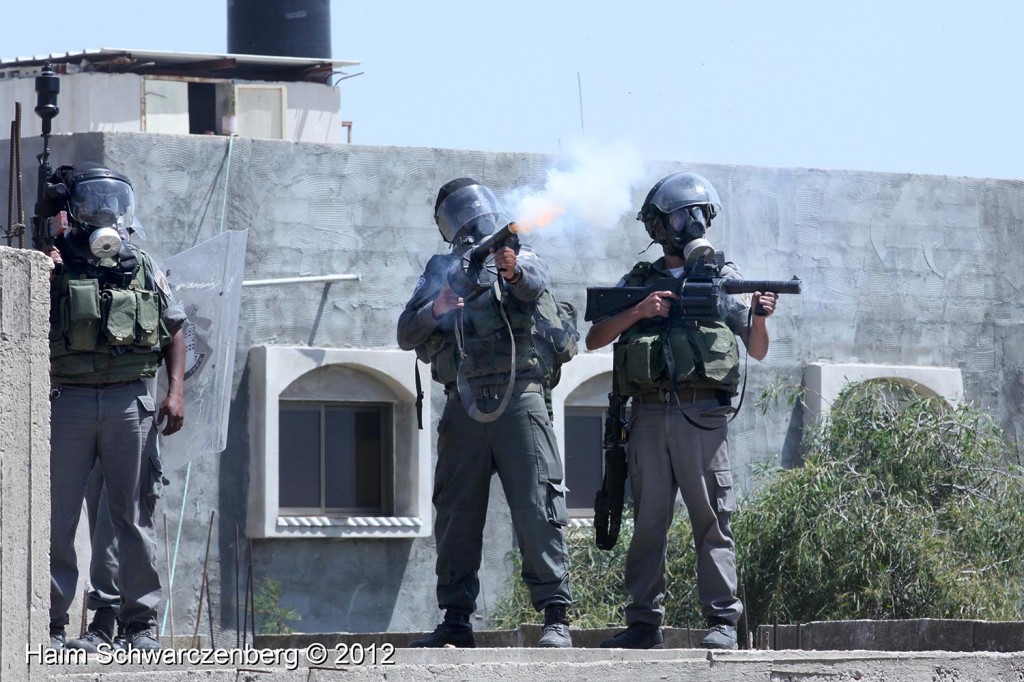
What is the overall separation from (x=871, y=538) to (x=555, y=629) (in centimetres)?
664

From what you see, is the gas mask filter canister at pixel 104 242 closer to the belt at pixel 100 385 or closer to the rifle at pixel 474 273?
the belt at pixel 100 385

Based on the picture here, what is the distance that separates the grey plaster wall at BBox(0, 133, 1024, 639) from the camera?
14625 mm

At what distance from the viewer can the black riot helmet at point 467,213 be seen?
793 cm

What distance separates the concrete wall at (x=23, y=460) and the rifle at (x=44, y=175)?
5.12 feet

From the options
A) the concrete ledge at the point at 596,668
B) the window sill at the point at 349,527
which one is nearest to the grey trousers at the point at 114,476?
the concrete ledge at the point at 596,668

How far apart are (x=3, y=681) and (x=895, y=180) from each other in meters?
12.3

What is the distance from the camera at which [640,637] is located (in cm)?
771

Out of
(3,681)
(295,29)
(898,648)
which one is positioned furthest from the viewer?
(295,29)

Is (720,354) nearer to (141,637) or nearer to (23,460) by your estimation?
(141,637)

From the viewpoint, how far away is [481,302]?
7781 mm

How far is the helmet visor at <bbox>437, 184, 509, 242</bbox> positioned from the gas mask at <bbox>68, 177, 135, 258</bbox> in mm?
1331

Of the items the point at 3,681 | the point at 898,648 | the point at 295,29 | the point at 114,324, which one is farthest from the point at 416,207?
the point at 295,29

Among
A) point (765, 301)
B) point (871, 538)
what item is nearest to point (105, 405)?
point (765, 301)

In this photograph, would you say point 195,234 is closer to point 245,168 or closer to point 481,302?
point 245,168
